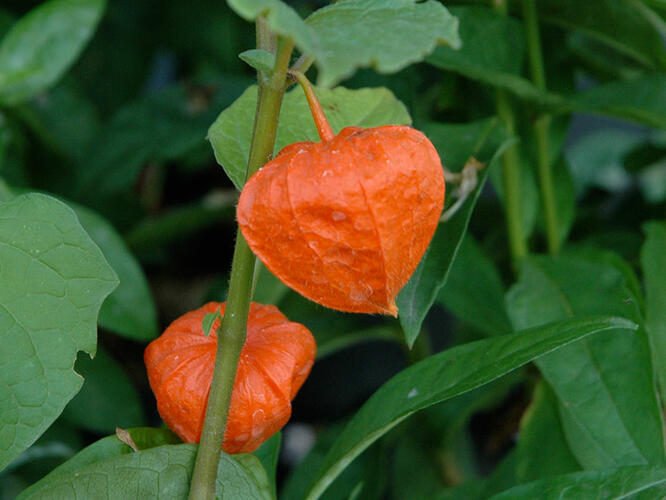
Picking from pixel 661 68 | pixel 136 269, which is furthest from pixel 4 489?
pixel 661 68

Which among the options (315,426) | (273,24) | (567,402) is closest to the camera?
(273,24)

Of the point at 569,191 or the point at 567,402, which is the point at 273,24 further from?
the point at 569,191

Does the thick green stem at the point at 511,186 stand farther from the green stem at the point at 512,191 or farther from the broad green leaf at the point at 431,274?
the broad green leaf at the point at 431,274

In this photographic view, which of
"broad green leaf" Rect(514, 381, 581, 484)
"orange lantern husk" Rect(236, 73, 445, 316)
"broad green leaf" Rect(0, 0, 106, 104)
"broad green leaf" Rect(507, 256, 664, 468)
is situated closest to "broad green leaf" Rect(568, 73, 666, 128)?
"broad green leaf" Rect(507, 256, 664, 468)

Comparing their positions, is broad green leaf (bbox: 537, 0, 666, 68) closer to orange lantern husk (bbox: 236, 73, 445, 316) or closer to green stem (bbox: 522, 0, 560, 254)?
green stem (bbox: 522, 0, 560, 254)

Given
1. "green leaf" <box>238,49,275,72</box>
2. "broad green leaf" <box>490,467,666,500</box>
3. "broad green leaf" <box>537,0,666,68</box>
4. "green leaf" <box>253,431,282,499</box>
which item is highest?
"green leaf" <box>238,49,275,72</box>

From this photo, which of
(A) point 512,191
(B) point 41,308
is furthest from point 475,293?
(B) point 41,308
